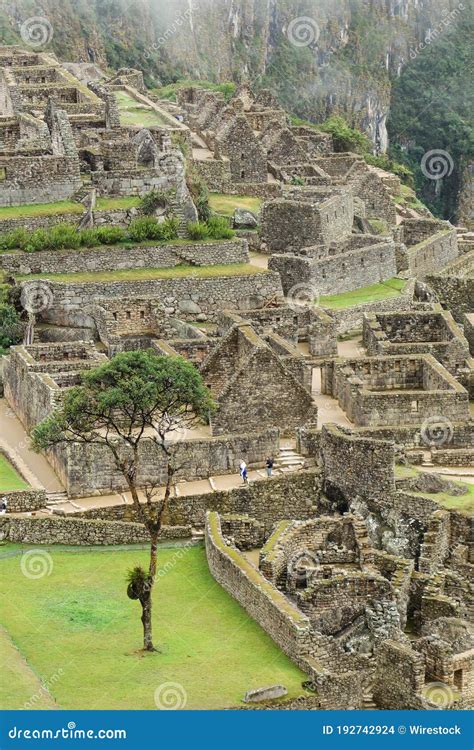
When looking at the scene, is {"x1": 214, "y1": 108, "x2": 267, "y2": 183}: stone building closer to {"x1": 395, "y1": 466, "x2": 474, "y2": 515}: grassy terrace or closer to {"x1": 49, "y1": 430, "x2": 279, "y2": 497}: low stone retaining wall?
{"x1": 49, "y1": 430, "x2": 279, "y2": 497}: low stone retaining wall

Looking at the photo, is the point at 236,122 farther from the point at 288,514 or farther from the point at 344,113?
the point at 344,113

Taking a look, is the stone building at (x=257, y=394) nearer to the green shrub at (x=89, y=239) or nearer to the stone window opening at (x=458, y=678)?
the green shrub at (x=89, y=239)

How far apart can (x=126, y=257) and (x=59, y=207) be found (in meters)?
3.67

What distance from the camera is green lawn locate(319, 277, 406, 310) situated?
70.1 meters

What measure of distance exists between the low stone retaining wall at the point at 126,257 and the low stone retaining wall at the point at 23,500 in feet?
46.9

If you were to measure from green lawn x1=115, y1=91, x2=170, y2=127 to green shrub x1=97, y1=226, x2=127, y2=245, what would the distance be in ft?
39.0

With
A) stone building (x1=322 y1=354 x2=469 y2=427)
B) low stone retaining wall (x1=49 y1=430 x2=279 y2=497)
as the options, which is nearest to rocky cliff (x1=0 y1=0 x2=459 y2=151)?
stone building (x1=322 y1=354 x2=469 y2=427)

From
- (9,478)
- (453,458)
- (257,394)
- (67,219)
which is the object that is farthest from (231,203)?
(9,478)

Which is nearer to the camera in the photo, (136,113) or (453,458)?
(453,458)

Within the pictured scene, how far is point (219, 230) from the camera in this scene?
70.6 m

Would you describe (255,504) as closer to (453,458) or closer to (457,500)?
(457,500)

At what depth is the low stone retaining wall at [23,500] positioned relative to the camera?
5356cm

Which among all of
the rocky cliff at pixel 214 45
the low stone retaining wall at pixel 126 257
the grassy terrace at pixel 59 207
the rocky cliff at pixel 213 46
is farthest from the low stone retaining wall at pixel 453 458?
the rocky cliff at pixel 214 45
